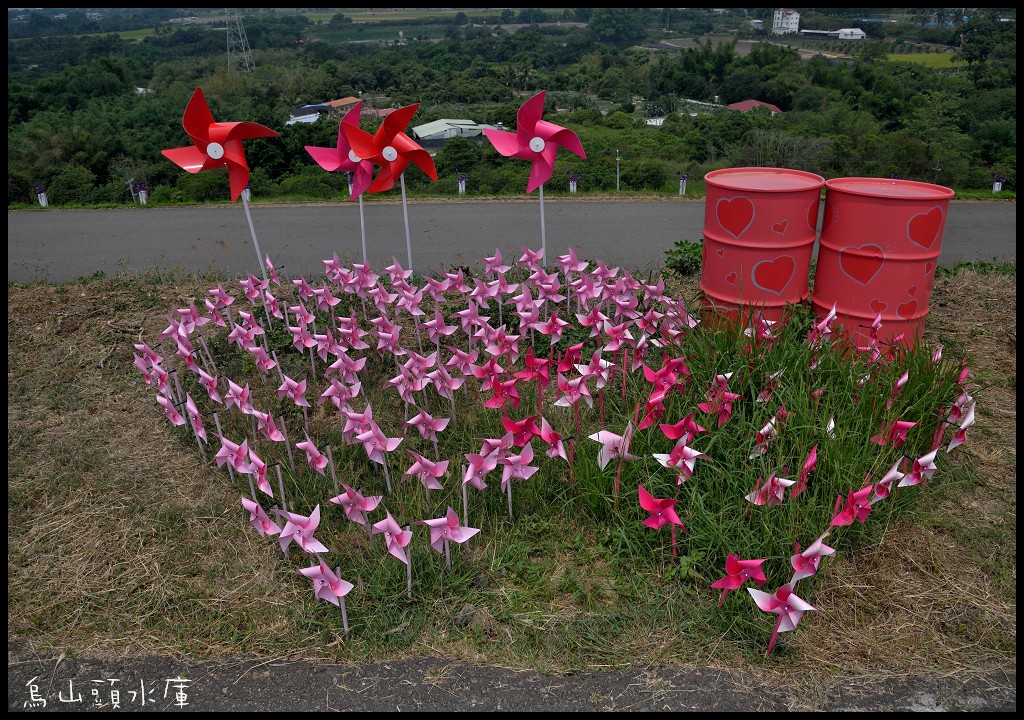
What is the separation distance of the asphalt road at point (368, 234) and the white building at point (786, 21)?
215 ft

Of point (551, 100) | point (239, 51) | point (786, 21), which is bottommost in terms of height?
point (551, 100)

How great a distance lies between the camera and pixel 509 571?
2859mm

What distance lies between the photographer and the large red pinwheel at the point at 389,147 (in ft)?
13.7

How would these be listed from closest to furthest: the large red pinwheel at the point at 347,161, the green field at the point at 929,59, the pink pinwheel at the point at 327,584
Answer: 1. the pink pinwheel at the point at 327,584
2. the large red pinwheel at the point at 347,161
3. the green field at the point at 929,59

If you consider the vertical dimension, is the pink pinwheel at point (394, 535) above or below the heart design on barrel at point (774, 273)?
below

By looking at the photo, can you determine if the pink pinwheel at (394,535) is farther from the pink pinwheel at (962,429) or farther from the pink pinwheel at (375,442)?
the pink pinwheel at (962,429)

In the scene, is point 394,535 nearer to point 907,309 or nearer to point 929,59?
point 907,309

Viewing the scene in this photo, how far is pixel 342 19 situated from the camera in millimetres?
75625

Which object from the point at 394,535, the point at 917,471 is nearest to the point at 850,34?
the point at 917,471

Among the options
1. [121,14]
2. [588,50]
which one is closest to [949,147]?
[588,50]

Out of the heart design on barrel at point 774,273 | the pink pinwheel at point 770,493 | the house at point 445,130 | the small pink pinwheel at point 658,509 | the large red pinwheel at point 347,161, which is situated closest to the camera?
the small pink pinwheel at point 658,509

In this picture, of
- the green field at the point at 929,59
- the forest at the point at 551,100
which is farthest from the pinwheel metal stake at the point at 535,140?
the green field at the point at 929,59

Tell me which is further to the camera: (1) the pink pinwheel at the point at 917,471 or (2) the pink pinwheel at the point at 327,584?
(1) the pink pinwheel at the point at 917,471

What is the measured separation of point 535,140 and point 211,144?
5.75 ft
